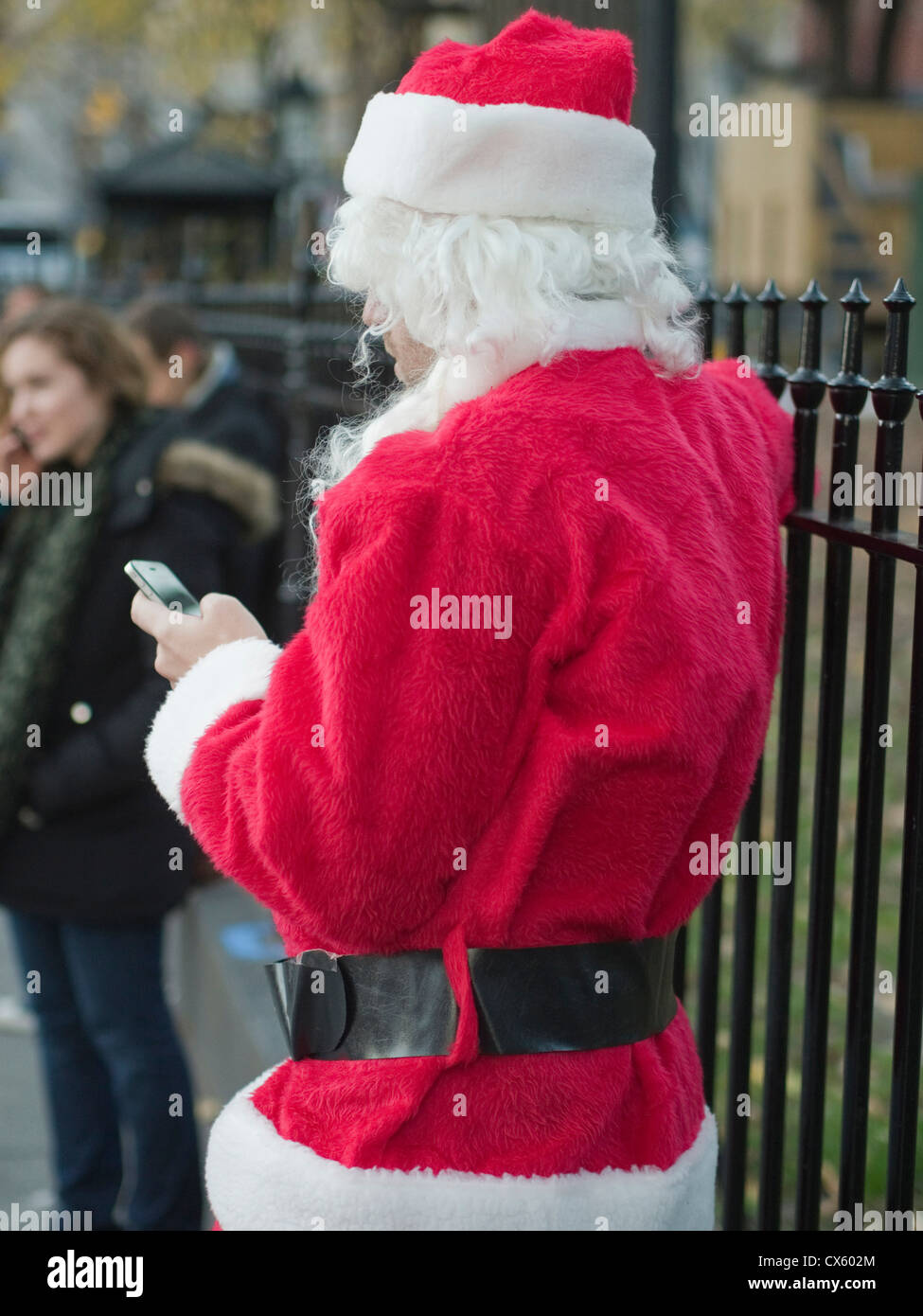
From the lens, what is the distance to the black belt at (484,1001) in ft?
5.66

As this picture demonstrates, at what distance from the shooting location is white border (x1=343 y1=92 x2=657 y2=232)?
1679 mm

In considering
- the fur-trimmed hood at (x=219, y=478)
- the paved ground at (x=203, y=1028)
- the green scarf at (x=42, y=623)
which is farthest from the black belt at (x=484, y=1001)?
the paved ground at (x=203, y=1028)

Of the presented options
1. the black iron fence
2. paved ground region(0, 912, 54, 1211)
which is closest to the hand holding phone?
the black iron fence

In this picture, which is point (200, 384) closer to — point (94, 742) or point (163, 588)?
point (94, 742)

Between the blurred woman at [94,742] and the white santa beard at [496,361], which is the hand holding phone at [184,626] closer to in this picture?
the white santa beard at [496,361]

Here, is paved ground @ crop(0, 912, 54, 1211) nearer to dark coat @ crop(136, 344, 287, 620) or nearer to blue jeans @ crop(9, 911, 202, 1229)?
blue jeans @ crop(9, 911, 202, 1229)

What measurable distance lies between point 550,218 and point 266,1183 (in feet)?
3.99

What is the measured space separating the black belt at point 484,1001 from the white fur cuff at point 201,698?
294mm

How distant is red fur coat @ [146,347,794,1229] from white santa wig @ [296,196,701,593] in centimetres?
5

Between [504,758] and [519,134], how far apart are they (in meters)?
0.71

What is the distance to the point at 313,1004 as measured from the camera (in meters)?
1.80

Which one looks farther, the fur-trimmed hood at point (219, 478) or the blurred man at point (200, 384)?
the blurred man at point (200, 384)

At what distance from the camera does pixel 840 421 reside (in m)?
2.20

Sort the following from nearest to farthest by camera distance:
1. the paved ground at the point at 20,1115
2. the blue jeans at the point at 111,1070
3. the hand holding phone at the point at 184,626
Answer: the hand holding phone at the point at 184,626 → the blue jeans at the point at 111,1070 → the paved ground at the point at 20,1115
